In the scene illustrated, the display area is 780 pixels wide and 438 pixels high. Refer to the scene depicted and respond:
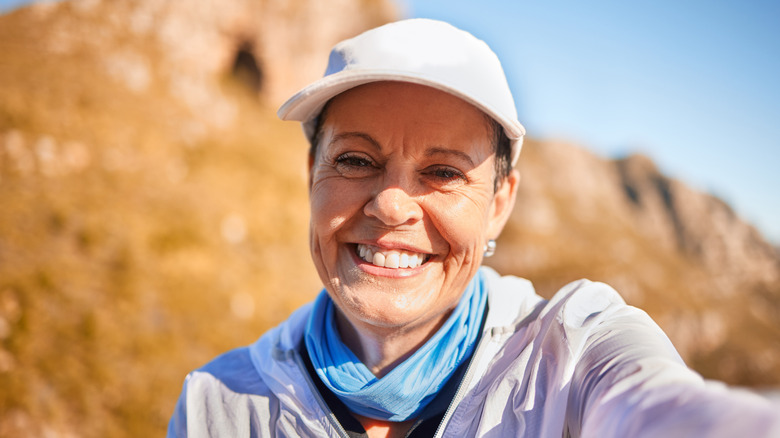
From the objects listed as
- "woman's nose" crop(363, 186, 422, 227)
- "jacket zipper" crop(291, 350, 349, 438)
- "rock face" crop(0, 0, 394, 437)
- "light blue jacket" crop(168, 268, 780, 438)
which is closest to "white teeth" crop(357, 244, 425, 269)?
"woman's nose" crop(363, 186, 422, 227)

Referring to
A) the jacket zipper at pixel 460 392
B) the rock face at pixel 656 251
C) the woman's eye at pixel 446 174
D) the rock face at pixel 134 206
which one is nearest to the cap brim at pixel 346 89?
the woman's eye at pixel 446 174

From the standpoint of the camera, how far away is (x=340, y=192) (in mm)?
1907

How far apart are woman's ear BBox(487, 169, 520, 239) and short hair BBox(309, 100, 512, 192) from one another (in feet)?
0.16

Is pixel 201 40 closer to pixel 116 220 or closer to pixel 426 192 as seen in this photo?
pixel 116 220

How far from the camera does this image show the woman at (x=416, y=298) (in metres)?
1.66

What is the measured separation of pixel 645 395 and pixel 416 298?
39.8 inches

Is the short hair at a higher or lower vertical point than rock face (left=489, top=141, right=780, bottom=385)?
higher

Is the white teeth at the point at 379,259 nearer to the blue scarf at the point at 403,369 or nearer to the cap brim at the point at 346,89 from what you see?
the blue scarf at the point at 403,369

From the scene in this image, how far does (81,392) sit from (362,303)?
16951 mm

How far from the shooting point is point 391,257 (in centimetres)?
191

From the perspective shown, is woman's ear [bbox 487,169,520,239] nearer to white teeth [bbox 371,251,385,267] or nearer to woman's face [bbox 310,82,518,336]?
woman's face [bbox 310,82,518,336]

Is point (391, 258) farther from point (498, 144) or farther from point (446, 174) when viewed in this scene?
point (498, 144)

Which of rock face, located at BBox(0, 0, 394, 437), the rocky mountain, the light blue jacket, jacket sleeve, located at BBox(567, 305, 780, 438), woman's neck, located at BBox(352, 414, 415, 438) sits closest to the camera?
jacket sleeve, located at BBox(567, 305, 780, 438)

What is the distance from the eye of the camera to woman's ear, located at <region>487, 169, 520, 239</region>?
223 cm
